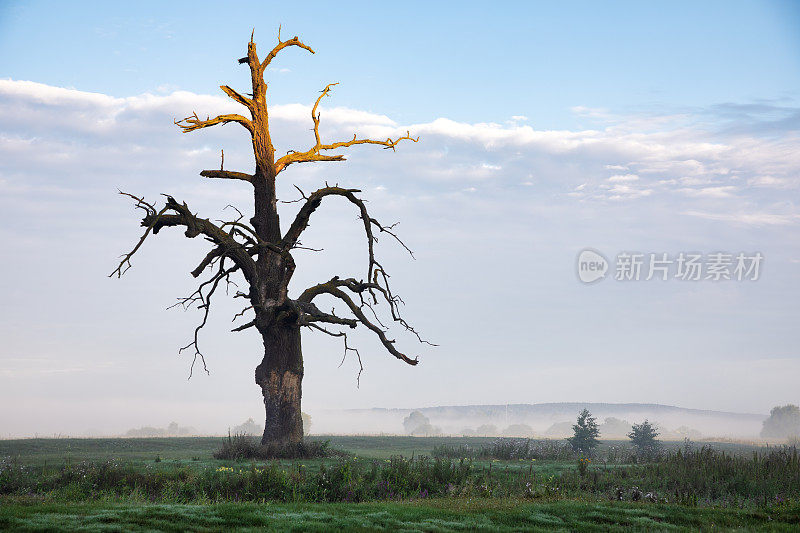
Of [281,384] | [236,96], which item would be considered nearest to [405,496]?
[281,384]

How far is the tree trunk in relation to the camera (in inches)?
1043

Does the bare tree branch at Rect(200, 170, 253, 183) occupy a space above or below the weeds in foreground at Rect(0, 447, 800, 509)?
above

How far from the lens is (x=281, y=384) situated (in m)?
26.6

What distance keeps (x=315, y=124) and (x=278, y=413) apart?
12.4 meters

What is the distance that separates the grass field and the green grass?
0.9 inches

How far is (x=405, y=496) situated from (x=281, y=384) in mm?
11067

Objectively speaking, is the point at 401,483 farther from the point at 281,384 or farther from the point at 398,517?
the point at 281,384

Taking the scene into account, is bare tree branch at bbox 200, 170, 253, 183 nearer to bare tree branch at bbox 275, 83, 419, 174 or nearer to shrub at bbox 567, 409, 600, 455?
bare tree branch at bbox 275, 83, 419, 174

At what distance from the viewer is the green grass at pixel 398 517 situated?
38.0 ft

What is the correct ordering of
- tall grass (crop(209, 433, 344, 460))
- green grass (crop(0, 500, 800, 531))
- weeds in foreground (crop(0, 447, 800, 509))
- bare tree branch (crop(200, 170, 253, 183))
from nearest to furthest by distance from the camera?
green grass (crop(0, 500, 800, 531)) → weeds in foreground (crop(0, 447, 800, 509)) → tall grass (crop(209, 433, 344, 460)) → bare tree branch (crop(200, 170, 253, 183))

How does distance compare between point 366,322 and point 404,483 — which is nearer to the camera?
point 404,483

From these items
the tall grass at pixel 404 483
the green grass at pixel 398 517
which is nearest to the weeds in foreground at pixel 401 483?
the tall grass at pixel 404 483

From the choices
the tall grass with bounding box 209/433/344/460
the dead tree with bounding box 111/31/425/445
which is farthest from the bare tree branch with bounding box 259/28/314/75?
the tall grass with bounding box 209/433/344/460

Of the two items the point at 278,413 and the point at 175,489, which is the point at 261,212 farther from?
the point at 175,489
